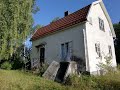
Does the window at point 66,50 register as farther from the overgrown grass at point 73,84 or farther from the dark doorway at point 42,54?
the overgrown grass at point 73,84

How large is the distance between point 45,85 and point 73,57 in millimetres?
5997

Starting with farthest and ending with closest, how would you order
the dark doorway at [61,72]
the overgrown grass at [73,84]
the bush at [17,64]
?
the bush at [17,64], the dark doorway at [61,72], the overgrown grass at [73,84]

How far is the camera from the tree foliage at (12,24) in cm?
1906

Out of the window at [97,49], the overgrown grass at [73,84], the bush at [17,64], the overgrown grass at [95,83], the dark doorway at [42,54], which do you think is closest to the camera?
the overgrown grass at [73,84]

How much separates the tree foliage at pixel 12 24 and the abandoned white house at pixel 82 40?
3110 millimetres

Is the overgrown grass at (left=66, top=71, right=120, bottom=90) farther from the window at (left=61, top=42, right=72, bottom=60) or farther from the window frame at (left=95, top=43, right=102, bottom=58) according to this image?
the window at (left=61, top=42, right=72, bottom=60)

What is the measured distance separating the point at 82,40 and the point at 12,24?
743 centimetres

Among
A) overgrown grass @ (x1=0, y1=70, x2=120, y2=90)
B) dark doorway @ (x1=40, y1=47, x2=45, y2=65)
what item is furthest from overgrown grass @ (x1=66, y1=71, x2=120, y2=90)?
dark doorway @ (x1=40, y1=47, x2=45, y2=65)

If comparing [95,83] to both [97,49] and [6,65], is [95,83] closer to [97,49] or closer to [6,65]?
[97,49]

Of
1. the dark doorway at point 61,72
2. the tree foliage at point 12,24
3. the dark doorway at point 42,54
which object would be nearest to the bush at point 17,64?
the dark doorway at point 42,54

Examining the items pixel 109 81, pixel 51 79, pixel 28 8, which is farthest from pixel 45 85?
pixel 28 8

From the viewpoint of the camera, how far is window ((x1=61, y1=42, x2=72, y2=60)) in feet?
63.8

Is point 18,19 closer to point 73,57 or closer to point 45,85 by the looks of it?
point 73,57

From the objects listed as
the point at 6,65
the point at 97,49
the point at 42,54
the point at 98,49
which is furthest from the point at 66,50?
the point at 6,65
